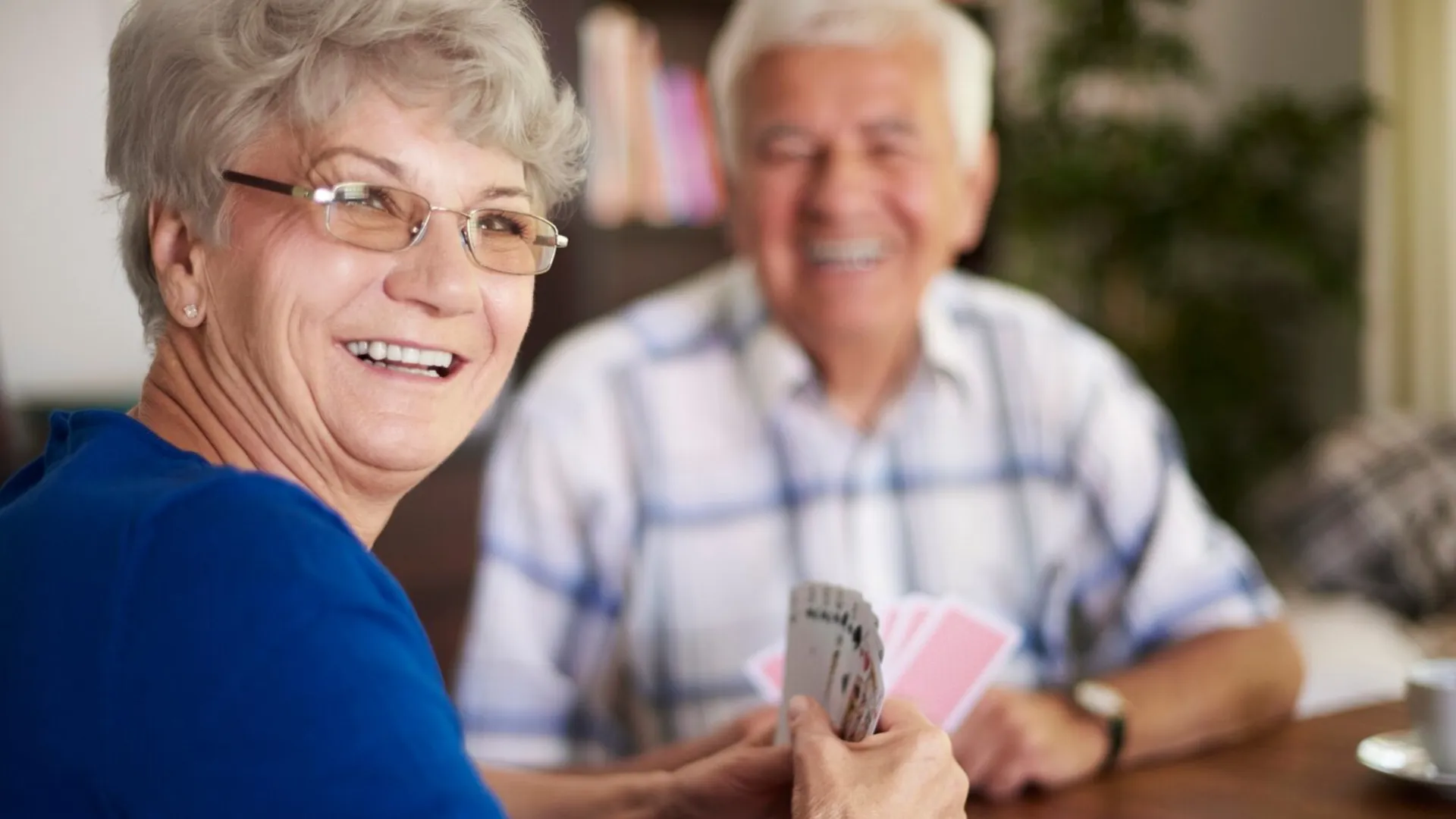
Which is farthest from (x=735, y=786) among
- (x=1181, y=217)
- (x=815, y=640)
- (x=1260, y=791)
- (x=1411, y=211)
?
(x=1411, y=211)

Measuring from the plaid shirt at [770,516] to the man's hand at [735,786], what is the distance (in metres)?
0.50

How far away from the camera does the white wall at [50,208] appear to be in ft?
9.88

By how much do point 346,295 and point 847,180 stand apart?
92 centimetres

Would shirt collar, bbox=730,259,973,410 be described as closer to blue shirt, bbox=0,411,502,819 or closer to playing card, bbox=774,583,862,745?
playing card, bbox=774,583,862,745

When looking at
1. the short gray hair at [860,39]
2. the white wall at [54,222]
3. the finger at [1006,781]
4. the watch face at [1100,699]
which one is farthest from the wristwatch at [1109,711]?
the white wall at [54,222]

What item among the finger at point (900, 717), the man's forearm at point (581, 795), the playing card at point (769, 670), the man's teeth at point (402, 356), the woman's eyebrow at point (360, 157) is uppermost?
the woman's eyebrow at point (360, 157)

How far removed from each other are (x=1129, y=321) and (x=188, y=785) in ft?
12.0

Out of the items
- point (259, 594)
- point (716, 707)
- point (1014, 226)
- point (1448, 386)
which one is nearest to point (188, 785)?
point (259, 594)

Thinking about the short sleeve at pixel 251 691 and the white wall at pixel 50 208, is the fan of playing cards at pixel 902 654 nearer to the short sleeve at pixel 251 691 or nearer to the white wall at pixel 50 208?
the short sleeve at pixel 251 691

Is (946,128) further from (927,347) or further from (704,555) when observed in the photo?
(704,555)

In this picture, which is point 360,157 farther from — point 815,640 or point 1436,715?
point 1436,715

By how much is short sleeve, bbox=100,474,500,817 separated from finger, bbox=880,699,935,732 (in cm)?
37

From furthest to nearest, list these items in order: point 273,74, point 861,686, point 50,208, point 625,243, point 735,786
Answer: point 625,243 → point 50,208 → point 735,786 → point 861,686 → point 273,74

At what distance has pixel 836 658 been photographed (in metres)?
1.05
